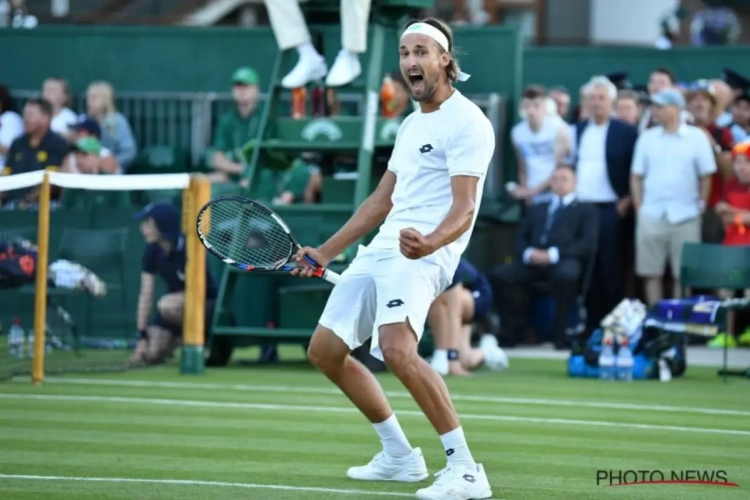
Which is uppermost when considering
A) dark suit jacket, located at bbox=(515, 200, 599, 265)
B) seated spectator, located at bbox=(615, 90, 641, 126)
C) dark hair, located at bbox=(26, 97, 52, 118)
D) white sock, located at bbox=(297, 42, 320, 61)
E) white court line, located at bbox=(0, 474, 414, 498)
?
white sock, located at bbox=(297, 42, 320, 61)

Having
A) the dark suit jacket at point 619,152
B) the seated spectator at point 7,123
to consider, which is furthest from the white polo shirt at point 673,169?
the seated spectator at point 7,123

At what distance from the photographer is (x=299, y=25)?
15.0 meters

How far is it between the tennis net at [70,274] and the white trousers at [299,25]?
214 centimetres

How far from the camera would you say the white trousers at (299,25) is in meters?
14.8

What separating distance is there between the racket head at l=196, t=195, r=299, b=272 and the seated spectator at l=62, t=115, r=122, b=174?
8829 millimetres

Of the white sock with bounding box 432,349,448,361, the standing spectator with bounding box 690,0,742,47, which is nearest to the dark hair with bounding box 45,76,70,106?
the white sock with bounding box 432,349,448,361

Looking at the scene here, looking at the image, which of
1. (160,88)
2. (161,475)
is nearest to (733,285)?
(161,475)

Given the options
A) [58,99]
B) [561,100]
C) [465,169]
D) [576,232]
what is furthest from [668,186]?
[465,169]

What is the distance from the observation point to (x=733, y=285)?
47.5ft

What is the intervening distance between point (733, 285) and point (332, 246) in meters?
7.22

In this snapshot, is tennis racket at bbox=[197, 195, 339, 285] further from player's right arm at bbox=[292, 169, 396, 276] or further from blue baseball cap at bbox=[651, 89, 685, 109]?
blue baseball cap at bbox=[651, 89, 685, 109]

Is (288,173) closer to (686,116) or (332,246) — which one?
(686,116)

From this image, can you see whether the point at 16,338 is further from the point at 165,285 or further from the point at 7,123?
the point at 7,123

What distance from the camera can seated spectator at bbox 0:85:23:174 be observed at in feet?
61.6
